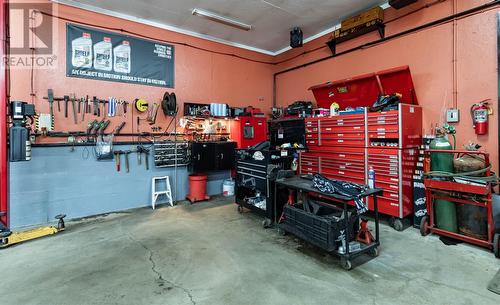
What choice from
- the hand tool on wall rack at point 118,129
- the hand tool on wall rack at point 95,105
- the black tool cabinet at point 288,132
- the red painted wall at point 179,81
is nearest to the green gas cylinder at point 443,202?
the black tool cabinet at point 288,132

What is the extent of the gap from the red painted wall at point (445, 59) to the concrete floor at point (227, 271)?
5.49 ft

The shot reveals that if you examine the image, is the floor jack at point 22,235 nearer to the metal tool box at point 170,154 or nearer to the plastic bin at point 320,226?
the metal tool box at point 170,154

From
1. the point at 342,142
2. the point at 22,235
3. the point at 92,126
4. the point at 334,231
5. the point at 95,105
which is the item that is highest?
the point at 95,105

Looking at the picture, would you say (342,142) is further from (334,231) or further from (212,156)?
(212,156)

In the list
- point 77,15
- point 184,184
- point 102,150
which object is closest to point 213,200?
point 184,184

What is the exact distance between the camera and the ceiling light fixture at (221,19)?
4.04 m

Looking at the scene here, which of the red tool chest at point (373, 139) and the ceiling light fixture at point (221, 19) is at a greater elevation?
the ceiling light fixture at point (221, 19)

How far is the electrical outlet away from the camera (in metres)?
3.20

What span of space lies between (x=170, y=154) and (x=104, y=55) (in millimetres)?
1920

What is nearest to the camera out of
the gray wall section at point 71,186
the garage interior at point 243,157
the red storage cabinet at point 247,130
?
the garage interior at point 243,157

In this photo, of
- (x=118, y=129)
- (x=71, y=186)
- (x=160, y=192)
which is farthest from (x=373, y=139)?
(x=71, y=186)

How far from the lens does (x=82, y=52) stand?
3871mm

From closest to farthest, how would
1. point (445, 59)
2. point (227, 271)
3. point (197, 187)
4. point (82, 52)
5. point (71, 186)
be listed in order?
point (227, 271), point (445, 59), point (71, 186), point (82, 52), point (197, 187)

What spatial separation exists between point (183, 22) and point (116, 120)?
6.94ft
